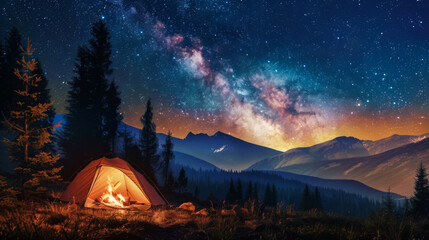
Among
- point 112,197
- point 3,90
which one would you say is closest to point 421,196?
point 112,197

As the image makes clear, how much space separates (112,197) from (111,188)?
0.45m

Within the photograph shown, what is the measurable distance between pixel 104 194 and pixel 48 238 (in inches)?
323

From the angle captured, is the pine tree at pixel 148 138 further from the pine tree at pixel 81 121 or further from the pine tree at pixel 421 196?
A: the pine tree at pixel 421 196

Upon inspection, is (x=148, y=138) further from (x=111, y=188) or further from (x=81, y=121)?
(x=111, y=188)

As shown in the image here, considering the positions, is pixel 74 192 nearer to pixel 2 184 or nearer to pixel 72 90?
pixel 2 184

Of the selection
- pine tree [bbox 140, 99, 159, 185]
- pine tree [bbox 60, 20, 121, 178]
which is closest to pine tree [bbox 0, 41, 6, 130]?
pine tree [bbox 60, 20, 121, 178]

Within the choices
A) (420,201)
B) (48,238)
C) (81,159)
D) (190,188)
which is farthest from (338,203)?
(48,238)

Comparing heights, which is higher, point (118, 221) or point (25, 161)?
point (25, 161)

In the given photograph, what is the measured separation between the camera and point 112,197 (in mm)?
11391

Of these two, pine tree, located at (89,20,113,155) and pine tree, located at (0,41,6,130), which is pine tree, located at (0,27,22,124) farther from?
pine tree, located at (89,20,113,155)

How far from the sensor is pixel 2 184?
8.26 m

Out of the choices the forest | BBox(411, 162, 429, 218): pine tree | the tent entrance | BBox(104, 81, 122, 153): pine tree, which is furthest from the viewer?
BBox(411, 162, 429, 218): pine tree

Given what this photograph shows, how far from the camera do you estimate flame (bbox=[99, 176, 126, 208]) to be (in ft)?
36.8

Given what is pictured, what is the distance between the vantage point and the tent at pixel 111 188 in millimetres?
10844
